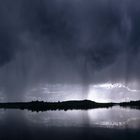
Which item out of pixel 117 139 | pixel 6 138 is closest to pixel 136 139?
pixel 117 139

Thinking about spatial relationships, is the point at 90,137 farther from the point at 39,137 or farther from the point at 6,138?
the point at 6,138

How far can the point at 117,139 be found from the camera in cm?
7825

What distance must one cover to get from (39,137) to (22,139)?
6107 millimetres

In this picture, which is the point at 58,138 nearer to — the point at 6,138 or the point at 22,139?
the point at 22,139

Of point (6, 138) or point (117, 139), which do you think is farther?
point (6, 138)

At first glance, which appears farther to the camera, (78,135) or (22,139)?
(78,135)

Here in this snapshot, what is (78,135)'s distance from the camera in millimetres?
87562

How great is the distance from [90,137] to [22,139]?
22.7m

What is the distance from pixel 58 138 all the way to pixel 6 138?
1765 cm

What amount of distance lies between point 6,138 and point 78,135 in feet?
81.1

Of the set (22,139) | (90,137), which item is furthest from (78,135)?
(22,139)

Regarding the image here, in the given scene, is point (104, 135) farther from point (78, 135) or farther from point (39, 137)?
point (39, 137)

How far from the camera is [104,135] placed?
3354 inches

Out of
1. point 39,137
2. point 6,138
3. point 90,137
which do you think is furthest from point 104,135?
point 6,138
